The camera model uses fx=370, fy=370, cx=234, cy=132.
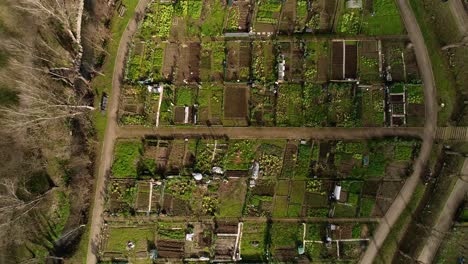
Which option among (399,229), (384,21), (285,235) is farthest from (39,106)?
(399,229)

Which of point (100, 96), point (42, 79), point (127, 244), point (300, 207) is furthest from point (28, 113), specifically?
point (300, 207)

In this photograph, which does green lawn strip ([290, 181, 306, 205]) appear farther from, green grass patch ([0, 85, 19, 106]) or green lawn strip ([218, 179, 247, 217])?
green grass patch ([0, 85, 19, 106])

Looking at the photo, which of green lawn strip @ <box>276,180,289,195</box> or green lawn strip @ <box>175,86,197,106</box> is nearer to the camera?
green lawn strip @ <box>276,180,289,195</box>

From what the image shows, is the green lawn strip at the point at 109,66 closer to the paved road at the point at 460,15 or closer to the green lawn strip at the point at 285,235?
the green lawn strip at the point at 285,235

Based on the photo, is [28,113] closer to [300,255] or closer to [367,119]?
[300,255]

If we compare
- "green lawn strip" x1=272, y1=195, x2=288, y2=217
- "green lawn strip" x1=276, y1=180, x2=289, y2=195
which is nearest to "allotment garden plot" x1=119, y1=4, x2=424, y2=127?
"green lawn strip" x1=276, y1=180, x2=289, y2=195

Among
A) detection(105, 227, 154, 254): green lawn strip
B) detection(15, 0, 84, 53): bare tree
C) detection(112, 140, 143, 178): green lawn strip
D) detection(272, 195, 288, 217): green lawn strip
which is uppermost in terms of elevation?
detection(15, 0, 84, 53): bare tree
